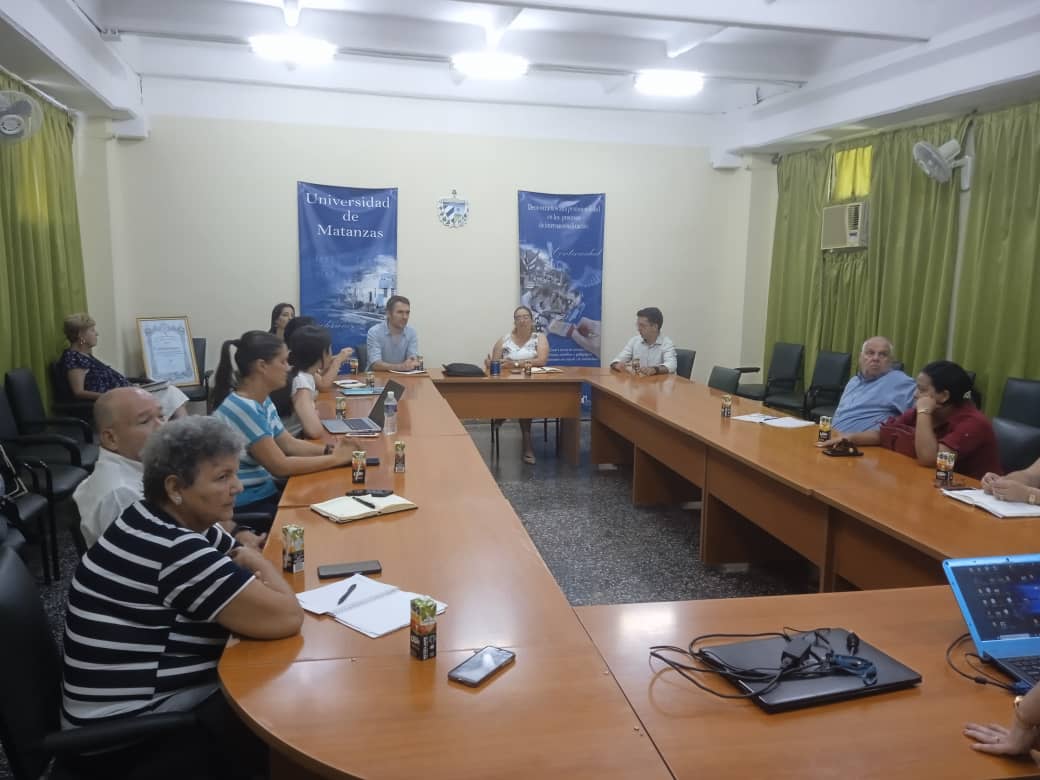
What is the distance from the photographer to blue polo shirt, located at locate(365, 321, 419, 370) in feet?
19.5

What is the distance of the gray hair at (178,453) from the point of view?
1565 millimetres

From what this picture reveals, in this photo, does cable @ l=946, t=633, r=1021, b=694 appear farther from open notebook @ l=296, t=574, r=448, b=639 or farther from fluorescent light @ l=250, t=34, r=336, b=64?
fluorescent light @ l=250, t=34, r=336, b=64

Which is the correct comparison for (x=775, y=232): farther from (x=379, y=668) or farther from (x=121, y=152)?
(x=379, y=668)

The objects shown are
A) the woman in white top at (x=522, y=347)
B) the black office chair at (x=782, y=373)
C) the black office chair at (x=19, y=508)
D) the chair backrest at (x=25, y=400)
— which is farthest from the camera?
the black office chair at (x=782, y=373)

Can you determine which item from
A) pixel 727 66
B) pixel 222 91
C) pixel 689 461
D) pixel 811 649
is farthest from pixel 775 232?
pixel 811 649

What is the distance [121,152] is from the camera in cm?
625

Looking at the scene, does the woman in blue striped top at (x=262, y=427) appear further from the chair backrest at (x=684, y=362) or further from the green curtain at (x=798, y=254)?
the green curtain at (x=798, y=254)

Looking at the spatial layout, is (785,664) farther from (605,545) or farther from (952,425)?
(605,545)

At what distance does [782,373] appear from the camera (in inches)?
263

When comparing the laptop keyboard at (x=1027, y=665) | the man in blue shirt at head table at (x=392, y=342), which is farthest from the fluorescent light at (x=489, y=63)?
the laptop keyboard at (x=1027, y=665)

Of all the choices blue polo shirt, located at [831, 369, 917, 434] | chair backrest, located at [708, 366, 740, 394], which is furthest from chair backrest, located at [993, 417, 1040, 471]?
chair backrest, located at [708, 366, 740, 394]

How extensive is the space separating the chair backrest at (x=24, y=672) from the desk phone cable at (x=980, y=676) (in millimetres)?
1759

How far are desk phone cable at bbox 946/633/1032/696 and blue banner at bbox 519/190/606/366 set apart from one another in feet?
19.2

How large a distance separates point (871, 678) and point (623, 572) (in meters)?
2.32
